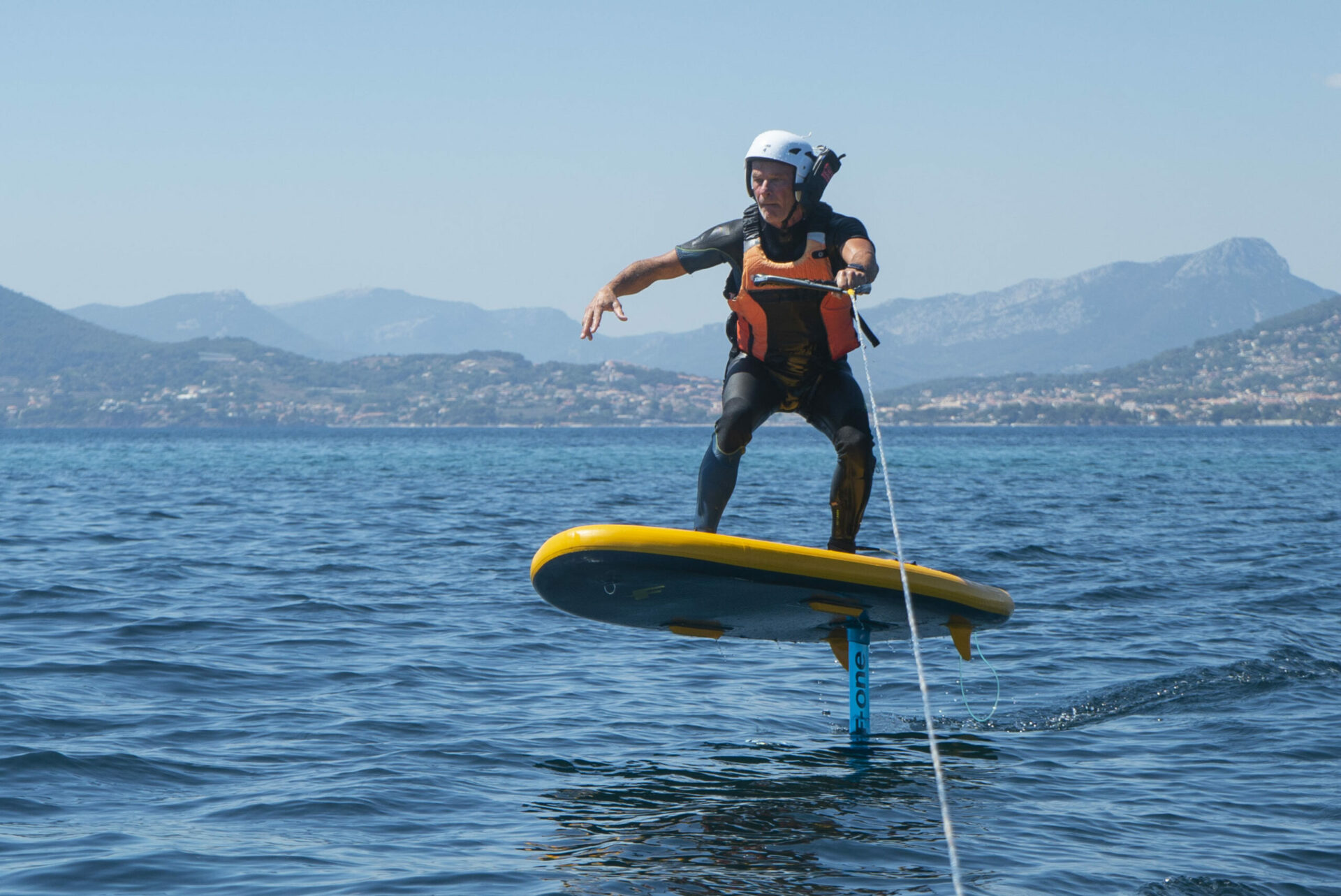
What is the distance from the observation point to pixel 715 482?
309 inches

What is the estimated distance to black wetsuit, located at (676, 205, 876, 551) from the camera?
752 centimetres

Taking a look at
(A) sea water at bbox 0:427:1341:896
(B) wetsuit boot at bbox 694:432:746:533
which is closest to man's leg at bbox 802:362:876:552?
(B) wetsuit boot at bbox 694:432:746:533

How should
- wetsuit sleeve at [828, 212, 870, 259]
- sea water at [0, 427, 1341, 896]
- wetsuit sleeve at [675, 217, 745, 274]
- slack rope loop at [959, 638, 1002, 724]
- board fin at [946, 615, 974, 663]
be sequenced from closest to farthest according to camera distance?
sea water at [0, 427, 1341, 896] < wetsuit sleeve at [828, 212, 870, 259] < wetsuit sleeve at [675, 217, 745, 274] < board fin at [946, 615, 974, 663] < slack rope loop at [959, 638, 1002, 724]

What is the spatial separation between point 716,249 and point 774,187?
0.57 m

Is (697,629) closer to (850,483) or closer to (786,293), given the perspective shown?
(850,483)

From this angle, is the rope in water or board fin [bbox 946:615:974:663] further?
board fin [bbox 946:615:974:663]

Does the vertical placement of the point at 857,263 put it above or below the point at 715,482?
above

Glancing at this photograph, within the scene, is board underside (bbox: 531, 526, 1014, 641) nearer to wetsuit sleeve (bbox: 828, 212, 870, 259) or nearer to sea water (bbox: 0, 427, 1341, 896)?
sea water (bbox: 0, 427, 1341, 896)

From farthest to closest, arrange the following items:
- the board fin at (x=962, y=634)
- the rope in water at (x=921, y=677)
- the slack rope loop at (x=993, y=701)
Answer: the slack rope loop at (x=993, y=701), the board fin at (x=962, y=634), the rope in water at (x=921, y=677)

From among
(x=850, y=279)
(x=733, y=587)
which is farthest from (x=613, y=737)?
(x=850, y=279)

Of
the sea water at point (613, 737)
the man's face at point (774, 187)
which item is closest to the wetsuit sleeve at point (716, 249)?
the man's face at point (774, 187)

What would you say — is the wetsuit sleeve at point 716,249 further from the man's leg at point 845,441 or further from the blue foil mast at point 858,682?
the blue foil mast at point 858,682

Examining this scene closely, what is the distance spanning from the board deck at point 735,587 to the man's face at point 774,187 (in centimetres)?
189

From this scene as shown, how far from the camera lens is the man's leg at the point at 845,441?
7516 millimetres
